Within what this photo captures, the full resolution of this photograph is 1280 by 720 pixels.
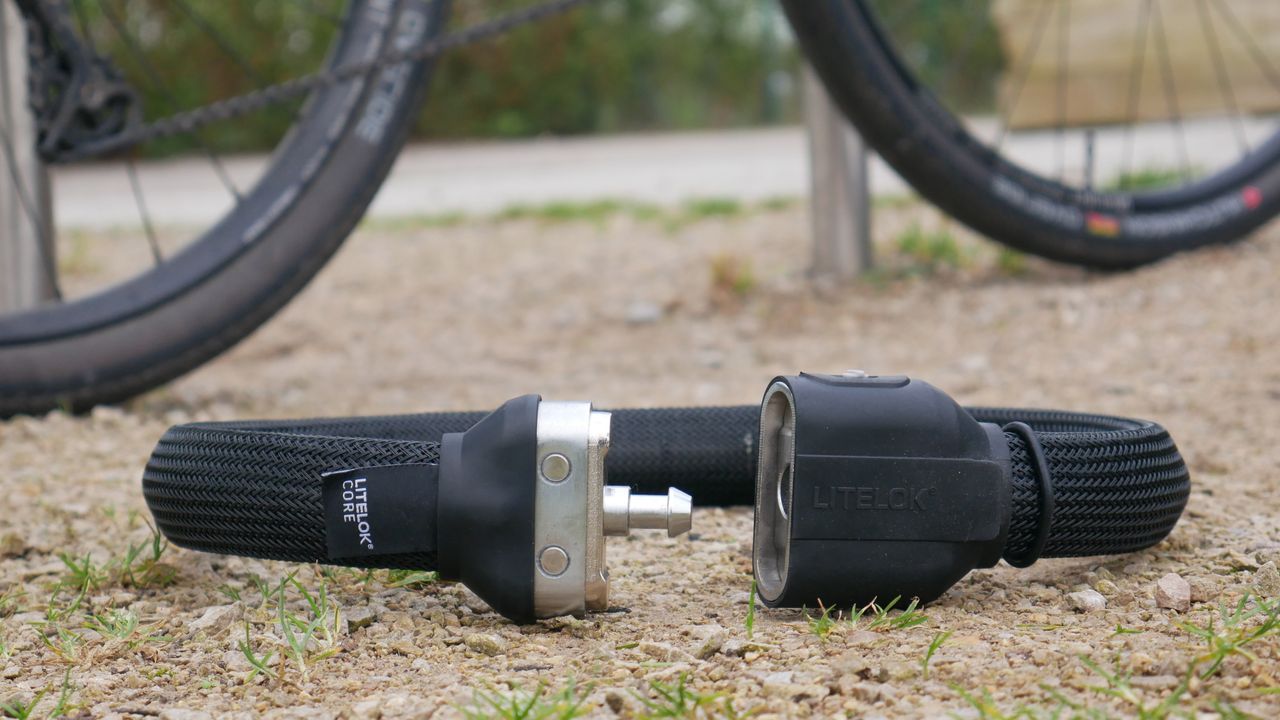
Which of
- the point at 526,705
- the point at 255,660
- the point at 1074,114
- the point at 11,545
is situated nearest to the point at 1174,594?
the point at 526,705

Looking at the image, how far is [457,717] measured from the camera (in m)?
1.04

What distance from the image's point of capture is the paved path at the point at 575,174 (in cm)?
596

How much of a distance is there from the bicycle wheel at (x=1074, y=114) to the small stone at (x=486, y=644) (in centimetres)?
160

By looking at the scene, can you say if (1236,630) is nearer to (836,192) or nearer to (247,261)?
(247,261)

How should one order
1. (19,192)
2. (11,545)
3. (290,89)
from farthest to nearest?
(19,192) → (290,89) → (11,545)

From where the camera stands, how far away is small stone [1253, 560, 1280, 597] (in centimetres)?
127

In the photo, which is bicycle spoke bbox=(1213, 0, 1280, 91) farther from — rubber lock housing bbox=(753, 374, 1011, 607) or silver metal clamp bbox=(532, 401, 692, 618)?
silver metal clamp bbox=(532, 401, 692, 618)

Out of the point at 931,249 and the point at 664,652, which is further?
the point at 931,249

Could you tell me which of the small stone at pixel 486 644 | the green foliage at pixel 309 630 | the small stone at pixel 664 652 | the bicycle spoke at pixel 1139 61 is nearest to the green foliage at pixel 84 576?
the green foliage at pixel 309 630

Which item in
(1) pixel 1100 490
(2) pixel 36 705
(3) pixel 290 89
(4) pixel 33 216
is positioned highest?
(3) pixel 290 89

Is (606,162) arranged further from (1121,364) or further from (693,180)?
(1121,364)

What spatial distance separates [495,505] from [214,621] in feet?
1.25

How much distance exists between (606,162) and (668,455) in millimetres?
7104

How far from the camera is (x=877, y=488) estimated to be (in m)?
1.14
